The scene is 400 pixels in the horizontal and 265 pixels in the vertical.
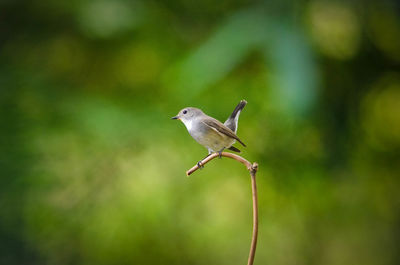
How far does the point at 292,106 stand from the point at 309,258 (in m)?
1.28

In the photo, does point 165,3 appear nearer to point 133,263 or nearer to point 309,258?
point 133,263

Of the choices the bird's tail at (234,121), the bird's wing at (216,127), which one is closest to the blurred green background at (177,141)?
the bird's tail at (234,121)

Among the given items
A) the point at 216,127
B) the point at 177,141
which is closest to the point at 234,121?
the point at 216,127

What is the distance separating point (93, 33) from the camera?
2756 mm

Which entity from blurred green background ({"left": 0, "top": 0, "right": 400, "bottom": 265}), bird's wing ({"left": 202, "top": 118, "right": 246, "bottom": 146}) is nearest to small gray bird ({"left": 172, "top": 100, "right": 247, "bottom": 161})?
bird's wing ({"left": 202, "top": 118, "right": 246, "bottom": 146})

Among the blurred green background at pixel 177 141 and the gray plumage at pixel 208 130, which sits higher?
the blurred green background at pixel 177 141

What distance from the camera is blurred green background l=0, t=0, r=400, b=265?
2.36 m

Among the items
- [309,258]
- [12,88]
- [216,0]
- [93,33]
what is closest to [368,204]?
[309,258]

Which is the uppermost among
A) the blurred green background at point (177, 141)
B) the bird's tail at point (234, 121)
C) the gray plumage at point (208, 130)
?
the blurred green background at point (177, 141)

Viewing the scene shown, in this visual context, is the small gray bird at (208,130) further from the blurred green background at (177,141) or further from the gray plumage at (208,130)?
the blurred green background at (177,141)


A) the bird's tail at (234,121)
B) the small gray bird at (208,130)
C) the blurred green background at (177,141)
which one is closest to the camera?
the small gray bird at (208,130)

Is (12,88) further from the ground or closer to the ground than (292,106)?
further from the ground

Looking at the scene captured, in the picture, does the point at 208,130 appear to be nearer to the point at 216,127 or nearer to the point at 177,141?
the point at 216,127

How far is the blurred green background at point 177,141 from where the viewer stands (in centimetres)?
236
